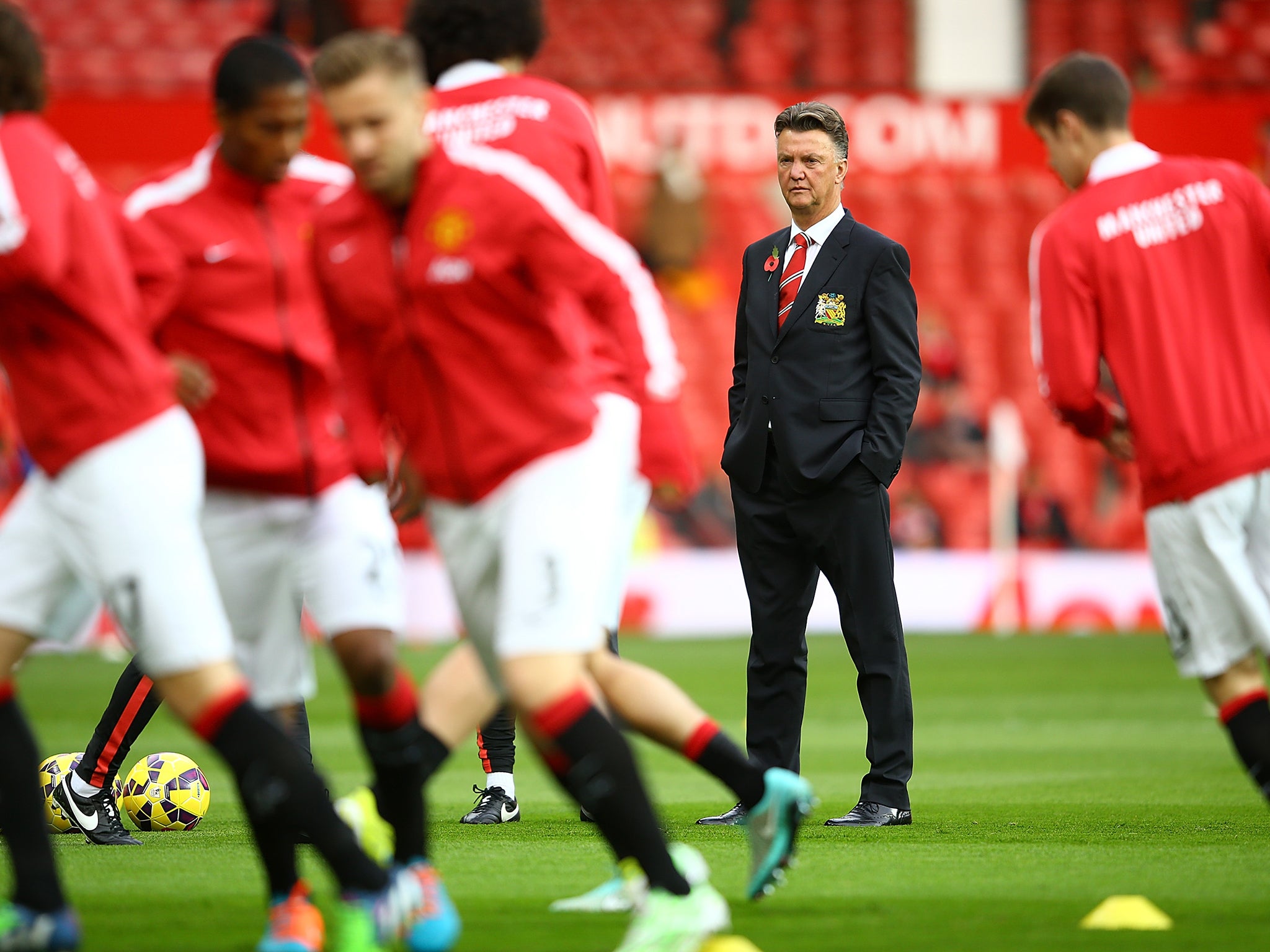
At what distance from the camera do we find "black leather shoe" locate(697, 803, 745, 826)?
21.2ft

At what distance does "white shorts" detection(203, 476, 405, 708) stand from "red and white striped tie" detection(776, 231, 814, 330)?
2598 mm

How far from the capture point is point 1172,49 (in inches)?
1004

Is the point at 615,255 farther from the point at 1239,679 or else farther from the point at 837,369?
the point at 837,369

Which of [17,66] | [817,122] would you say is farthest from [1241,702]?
[17,66]

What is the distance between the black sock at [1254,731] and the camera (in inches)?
176

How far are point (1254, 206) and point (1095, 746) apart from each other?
553 cm

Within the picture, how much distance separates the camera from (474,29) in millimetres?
5004

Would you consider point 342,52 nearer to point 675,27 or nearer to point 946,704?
point 946,704

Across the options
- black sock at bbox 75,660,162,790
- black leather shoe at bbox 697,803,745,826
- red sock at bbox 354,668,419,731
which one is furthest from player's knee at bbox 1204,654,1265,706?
black sock at bbox 75,660,162,790

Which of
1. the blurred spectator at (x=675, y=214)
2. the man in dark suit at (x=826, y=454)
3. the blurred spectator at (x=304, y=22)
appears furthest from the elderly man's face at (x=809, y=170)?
the blurred spectator at (x=304, y=22)

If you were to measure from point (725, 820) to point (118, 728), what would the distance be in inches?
87.9

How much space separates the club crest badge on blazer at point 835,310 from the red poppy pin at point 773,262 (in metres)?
0.26

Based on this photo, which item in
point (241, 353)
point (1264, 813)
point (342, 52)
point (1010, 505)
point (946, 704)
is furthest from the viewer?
point (1010, 505)

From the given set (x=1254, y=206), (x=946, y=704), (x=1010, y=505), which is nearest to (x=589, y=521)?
(x=1254, y=206)
